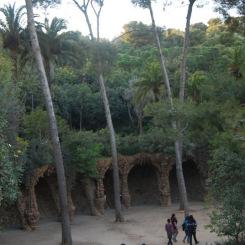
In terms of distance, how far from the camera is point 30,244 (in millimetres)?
21078

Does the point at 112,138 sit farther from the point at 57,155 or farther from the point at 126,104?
the point at 126,104

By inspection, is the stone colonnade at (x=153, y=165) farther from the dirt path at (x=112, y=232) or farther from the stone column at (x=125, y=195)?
the dirt path at (x=112, y=232)

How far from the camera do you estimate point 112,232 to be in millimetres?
23828

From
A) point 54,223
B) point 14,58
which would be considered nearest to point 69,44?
point 14,58

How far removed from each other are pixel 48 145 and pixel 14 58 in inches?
344

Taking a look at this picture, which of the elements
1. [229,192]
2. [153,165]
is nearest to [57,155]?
[229,192]

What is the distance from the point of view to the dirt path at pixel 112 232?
69.9ft

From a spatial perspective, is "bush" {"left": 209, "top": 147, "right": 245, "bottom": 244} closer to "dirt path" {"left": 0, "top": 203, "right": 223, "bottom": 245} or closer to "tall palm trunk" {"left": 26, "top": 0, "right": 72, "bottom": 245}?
"dirt path" {"left": 0, "top": 203, "right": 223, "bottom": 245}

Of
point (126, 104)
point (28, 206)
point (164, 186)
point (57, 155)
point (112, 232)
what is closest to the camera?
point (57, 155)

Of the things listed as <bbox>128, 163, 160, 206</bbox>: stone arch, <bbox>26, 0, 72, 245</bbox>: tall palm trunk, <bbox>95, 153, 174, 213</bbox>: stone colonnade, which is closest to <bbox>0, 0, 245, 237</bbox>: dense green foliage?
<bbox>95, 153, 174, 213</bbox>: stone colonnade

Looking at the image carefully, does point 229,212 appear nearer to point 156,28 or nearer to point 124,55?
point 156,28

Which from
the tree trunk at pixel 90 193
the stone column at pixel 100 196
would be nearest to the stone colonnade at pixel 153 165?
the stone column at pixel 100 196

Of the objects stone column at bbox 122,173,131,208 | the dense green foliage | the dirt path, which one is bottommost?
the dirt path

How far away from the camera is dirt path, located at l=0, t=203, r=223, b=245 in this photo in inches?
839
